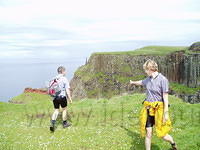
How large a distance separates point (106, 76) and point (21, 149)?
141m

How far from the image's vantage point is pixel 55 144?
45.0 ft

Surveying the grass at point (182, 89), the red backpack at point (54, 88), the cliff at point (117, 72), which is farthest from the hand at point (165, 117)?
the cliff at point (117, 72)

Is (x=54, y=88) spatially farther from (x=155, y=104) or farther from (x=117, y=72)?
(x=117, y=72)

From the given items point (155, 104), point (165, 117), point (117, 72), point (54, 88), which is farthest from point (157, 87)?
point (117, 72)

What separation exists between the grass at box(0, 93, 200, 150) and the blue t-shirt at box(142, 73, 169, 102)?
2.94 metres

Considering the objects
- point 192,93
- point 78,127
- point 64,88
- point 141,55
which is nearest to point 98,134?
point 78,127

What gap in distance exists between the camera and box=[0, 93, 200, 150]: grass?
13.4m

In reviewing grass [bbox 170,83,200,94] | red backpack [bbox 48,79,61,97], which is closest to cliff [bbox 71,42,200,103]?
grass [bbox 170,83,200,94]

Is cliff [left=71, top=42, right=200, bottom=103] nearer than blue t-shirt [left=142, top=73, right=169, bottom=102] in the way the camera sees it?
No

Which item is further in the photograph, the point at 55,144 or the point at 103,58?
the point at 103,58

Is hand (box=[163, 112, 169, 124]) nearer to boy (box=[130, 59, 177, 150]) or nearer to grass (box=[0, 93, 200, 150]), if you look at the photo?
boy (box=[130, 59, 177, 150])

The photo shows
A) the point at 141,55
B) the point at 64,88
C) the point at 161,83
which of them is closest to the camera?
the point at 161,83

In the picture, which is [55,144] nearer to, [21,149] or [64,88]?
[21,149]

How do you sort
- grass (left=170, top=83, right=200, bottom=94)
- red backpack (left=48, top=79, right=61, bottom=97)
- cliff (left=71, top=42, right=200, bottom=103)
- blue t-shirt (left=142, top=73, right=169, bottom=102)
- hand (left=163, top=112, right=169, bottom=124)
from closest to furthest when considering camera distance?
hand (left=163, top=112, right=169, bottom=124) < blue t-shirt (left=142, top=73, right=169, bottom=102) < red backpack (left=48, top=79, right=61, bottom=97) < grass (left=170, top=83, right=200, bottom=94) < cliff (left=71, top=42, right=200, bottom=103)
